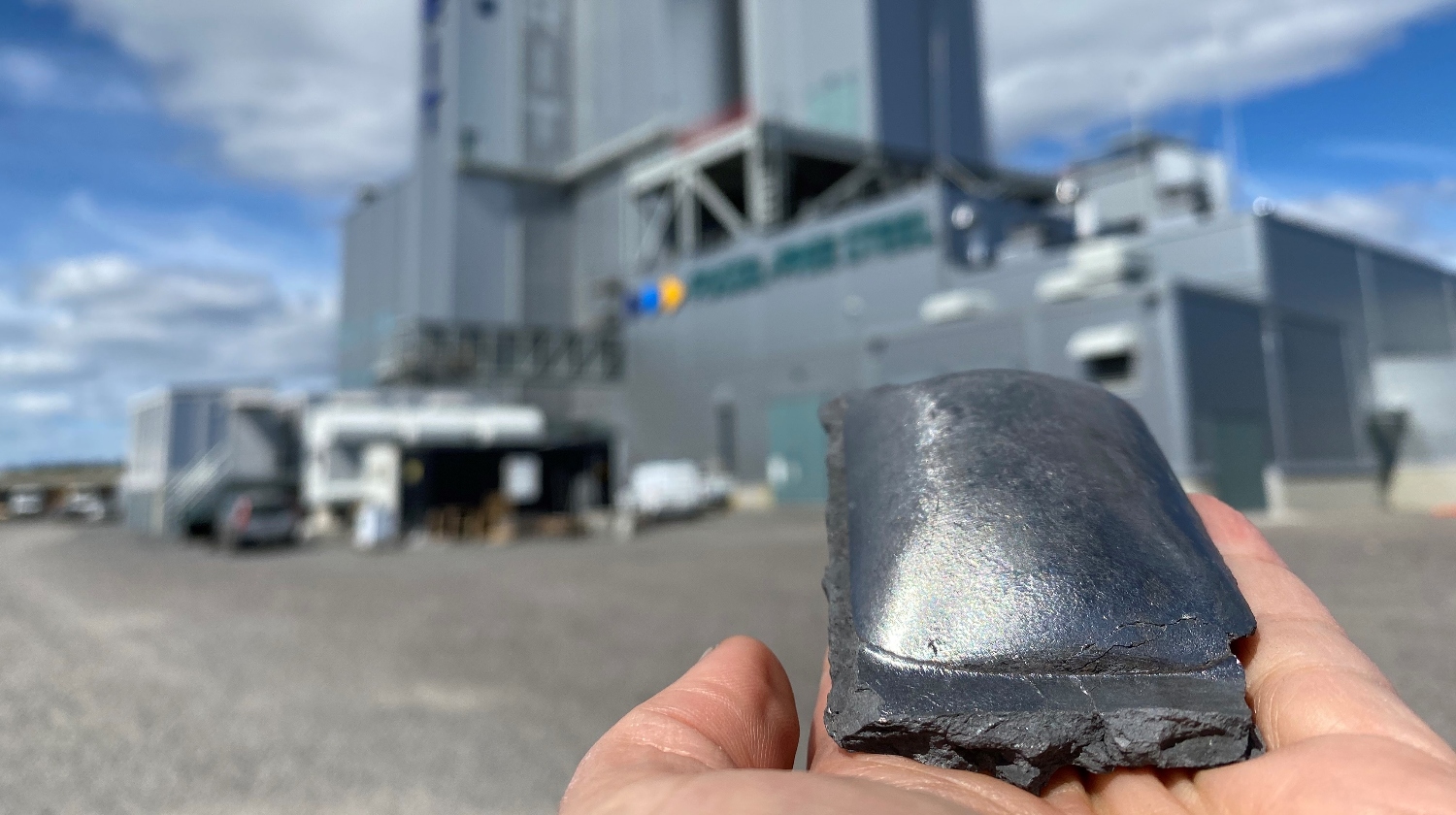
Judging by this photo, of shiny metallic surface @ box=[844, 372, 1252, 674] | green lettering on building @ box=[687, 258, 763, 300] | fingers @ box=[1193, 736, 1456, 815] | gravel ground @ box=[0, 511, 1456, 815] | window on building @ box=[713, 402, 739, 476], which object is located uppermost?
green lettering on building @ box=[687, 258, 763, 300]

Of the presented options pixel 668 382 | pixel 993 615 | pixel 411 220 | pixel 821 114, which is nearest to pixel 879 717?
pixel 993 615

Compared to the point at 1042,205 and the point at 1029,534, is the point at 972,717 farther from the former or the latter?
the point at 1042,205

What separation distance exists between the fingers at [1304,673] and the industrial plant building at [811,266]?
13.9m

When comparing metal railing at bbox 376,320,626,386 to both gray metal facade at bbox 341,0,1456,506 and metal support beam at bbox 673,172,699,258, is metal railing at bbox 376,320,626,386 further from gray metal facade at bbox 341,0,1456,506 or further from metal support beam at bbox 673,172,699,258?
metal support beam at bbox 673,172,699,258

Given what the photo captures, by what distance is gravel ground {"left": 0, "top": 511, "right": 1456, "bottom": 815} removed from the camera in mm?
4203

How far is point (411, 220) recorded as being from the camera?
42125mm

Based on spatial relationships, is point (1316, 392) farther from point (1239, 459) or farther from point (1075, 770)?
point (1075, 770)

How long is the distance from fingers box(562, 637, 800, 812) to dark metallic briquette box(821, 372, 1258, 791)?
13cm

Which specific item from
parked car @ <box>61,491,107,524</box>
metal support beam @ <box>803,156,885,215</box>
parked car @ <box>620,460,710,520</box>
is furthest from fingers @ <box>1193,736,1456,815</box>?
parked car @ <box>61,491,107,524</box>

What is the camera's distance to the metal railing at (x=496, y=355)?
3575 centimetres

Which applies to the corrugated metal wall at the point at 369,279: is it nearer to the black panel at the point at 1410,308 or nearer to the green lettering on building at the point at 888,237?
the green lettering on building at the point at 888,237

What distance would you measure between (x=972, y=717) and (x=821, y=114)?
3433 cm

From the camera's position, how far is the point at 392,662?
22.7ft

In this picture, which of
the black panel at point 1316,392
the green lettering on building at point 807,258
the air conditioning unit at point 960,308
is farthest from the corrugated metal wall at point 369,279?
the black panel at point 1316,392
